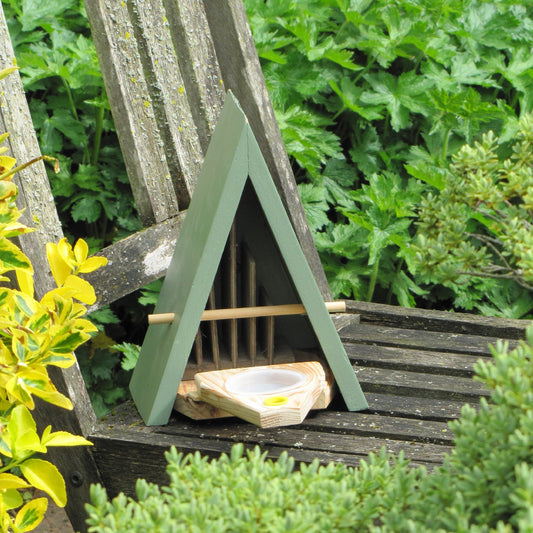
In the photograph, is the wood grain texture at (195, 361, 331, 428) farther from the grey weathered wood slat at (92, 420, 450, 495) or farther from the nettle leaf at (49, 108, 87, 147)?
the nettle leaf at (49, 108, 87, 147)

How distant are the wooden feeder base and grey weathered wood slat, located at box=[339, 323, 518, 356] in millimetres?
547

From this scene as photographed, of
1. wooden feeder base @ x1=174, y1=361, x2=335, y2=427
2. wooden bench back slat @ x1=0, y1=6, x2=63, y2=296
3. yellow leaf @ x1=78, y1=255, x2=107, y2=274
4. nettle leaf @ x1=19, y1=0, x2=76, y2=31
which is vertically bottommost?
wooden feeder base @ x1=174, y1=361, x2=335, y2=427

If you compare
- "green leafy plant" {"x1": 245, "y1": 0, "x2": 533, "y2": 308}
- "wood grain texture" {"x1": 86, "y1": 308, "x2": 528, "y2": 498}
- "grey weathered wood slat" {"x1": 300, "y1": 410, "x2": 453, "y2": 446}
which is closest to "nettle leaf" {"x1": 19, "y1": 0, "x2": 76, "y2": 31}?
"green leafy plant" {"x1": 245, "y1": 0, "x2": 533, "y2": 308}

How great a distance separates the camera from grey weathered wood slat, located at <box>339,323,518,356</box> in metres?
2.19

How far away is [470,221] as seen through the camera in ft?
10.0

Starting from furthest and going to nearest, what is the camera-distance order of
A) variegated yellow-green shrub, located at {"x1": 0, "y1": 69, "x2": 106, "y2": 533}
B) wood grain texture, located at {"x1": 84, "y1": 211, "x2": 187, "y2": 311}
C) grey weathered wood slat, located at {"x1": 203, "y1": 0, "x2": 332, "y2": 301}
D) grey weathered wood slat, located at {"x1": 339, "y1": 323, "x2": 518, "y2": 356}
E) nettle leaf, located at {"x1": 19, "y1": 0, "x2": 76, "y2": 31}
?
1. nettle leaf, located at {"x1": 19, "y1": 0, "x2": 76, "y2": 31}
2. grey weathered wood slat, located at {"x1": 203, "y1": 0, "x2": 332, "y2": 301}
3. grey weathered wood slat, located at {"x1": 339, "y1": 323, "x2": 518, "y2": 356}
4. wood grain texture, located at {"x1": 84, "y1": 211, "x2": 187, "y2": 311}
5. variegated yellow-green shrub, located at {"x1": 0, "y1": 69, "x2": 106, "y2": 533}

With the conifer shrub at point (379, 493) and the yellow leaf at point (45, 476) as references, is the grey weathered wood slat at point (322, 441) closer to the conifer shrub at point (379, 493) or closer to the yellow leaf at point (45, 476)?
the yellow leaf at point (45, 476)

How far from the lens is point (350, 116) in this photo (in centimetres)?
305

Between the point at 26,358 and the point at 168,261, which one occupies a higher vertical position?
the point at 168,261

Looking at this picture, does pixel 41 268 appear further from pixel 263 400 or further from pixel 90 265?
pixel 263 400

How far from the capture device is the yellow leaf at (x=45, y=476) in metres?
1.32

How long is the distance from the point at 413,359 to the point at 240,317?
1.97 ft

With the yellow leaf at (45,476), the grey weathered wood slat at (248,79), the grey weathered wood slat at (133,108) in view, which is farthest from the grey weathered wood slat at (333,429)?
the grey weathered wood slat at (248,79)

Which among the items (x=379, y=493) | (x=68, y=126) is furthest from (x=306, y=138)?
(x=379, y=493)
